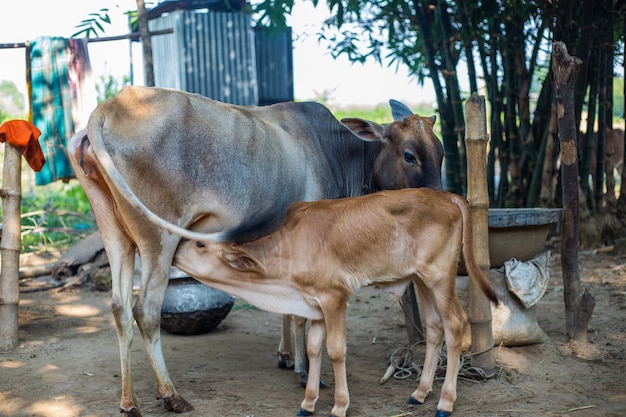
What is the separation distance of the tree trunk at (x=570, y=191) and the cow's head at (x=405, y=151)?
0.88 metres

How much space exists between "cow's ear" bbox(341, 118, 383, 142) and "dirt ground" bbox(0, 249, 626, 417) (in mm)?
1615

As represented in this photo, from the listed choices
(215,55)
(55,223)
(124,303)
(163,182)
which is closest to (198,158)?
(163,182)

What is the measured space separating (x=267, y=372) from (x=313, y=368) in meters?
1.01

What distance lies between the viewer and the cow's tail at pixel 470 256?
12.6ft

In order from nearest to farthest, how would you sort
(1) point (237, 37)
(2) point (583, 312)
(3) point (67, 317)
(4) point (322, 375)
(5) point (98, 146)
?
(5) point (98, 146)
(4) point (322, 375)
(2) point (583, 312)
(3) point (67, 317)
(1) point (237, 37)

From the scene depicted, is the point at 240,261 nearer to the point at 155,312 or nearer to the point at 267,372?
the point at 155,312

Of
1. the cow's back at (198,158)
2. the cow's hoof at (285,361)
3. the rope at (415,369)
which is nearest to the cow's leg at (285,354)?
the cow's hoof at (285,361)

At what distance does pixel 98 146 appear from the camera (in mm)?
3771

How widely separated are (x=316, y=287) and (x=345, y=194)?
150cm

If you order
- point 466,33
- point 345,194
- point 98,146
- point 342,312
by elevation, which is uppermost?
point 466,33

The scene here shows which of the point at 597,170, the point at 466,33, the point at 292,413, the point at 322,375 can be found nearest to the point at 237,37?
the point at 466,33

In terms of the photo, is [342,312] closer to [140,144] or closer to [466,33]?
[140,144]

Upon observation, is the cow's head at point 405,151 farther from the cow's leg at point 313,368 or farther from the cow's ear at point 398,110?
the cow's leg at point 313,368

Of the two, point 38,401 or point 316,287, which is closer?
point 316,287
